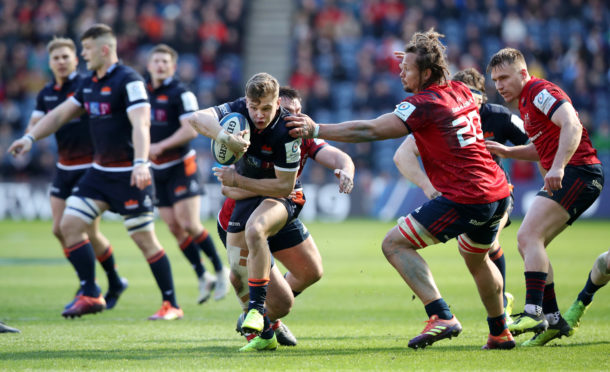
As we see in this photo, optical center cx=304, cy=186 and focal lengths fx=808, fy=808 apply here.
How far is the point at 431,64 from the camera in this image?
6.26 meters

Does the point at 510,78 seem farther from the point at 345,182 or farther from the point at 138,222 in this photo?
the point at 138,222

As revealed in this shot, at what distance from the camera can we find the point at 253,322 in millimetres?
5973

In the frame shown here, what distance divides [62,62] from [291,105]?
4022mm

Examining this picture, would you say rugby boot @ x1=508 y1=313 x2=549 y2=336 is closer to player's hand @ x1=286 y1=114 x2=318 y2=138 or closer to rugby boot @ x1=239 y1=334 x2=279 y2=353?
rugby boot @ x1=239 y1=334 x2=279 y2=353

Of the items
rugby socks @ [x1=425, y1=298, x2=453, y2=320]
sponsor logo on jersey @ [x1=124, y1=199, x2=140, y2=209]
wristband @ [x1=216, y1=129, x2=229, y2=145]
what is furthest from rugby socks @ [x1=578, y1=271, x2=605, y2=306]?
sponsor logo on jersey @ [x1=124, y1=199, x2=140, y2=209]

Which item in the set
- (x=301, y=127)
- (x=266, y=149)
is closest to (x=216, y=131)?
(x=266, y=149)

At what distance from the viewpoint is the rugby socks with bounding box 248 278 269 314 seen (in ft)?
20.1

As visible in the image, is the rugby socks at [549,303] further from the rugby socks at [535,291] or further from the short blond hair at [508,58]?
the short blond hair at [508,58]

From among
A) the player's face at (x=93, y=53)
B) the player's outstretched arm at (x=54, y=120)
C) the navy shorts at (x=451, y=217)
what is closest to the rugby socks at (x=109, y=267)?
the player's outstretched arm at (x=54, y=120)

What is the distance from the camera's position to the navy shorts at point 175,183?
1018 cm

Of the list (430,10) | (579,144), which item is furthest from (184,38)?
(579,144)

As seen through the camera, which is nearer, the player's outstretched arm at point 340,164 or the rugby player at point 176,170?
the player's outstretched arm at point 340,164

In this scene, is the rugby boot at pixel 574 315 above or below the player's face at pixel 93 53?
below

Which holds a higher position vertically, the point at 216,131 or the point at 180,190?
the point at 216,131
